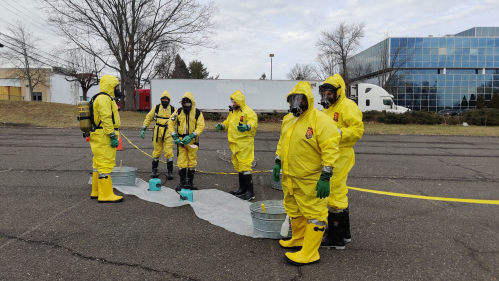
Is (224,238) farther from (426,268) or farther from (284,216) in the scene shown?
(426,268)

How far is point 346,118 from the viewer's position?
165 inches

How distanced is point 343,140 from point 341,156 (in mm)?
202

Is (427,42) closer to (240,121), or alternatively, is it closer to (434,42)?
(434,42)

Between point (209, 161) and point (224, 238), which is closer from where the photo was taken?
point (224, 238)

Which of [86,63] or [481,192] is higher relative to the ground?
[86,63]

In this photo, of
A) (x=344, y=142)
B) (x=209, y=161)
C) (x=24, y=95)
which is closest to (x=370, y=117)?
(x=209, y=161)

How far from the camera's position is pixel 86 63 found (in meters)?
48.3

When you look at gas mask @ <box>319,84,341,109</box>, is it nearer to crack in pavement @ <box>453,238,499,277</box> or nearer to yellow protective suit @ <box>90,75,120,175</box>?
crack in pavement @ <box>453,238,499,277</box>

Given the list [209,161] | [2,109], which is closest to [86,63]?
[2,109]

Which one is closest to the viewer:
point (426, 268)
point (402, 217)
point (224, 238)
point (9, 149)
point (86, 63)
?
point (426, 268)

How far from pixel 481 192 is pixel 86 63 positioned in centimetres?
5105

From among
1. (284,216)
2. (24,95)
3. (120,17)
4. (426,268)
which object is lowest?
(426,268)

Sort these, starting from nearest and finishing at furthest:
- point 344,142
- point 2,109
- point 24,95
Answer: point 344,142
point 2,109
point 24,95

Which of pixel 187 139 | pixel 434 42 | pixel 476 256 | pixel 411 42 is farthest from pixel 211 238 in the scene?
pixel 434 42
